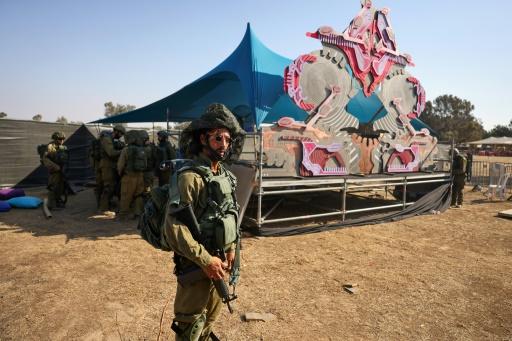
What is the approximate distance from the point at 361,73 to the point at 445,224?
442 cm

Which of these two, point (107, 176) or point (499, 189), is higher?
point (107, 176)

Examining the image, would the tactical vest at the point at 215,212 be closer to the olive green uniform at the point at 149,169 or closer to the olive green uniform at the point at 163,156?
the olive green uniform at the point at 149,169

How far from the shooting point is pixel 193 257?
196 cm

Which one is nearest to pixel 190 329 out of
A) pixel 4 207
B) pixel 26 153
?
pixel 4 207

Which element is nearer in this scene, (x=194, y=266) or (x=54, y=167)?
(x=194, y=266)

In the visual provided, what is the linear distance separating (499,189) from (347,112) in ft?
25.6

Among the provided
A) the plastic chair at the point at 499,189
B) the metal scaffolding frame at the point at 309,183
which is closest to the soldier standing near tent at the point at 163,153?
the metal scaffolding frame at the point at 309,183

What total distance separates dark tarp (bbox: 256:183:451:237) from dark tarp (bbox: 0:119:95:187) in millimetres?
10185

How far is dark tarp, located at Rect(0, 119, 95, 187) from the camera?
1160 cm

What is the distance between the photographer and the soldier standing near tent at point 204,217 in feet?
6.63

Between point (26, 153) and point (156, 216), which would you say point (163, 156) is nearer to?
point (156, 216)

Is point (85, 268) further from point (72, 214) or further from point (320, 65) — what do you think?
point (320, 65)

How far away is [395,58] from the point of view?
→ 8969 millimetres

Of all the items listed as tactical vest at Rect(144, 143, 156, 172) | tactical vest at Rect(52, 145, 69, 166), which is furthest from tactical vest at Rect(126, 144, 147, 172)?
tactical vest at Rect(52, 145, 69, 166)
